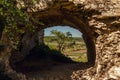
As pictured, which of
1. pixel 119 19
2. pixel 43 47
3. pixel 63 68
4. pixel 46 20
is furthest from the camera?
pixel 43 47

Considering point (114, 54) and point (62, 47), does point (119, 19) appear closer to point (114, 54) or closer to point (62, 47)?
point (114, 54)

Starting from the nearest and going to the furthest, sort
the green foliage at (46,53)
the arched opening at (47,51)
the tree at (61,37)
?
1. the arched opening at (47,51)
2. the green foliage at (46,53)
3. the tree at (61,37)

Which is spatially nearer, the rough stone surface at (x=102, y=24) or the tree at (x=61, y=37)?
the rough stone surface at (x=102, y=24)

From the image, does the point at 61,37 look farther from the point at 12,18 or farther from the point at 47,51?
the point at 12,18

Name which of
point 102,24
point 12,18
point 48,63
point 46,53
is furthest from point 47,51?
point 12,18

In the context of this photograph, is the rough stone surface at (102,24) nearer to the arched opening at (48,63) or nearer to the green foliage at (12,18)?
the green foliage at (12,18)

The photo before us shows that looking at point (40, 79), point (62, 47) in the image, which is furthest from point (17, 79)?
point (62, 47)

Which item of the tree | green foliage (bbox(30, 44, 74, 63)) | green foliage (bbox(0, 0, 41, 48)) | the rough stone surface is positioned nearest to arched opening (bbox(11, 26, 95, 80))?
green foliage (bbox(30, 44, 74, 63))

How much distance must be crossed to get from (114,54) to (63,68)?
382 inches

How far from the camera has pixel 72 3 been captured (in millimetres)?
25875

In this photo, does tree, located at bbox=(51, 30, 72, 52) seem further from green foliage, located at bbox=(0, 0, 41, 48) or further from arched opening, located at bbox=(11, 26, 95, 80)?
green foliage, located at bbox=(0, 0, 41, 48)

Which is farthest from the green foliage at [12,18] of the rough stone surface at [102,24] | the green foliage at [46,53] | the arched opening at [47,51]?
the green foliage at [46,53]

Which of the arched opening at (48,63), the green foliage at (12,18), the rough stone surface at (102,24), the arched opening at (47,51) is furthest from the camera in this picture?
the arched opening at (48,63)

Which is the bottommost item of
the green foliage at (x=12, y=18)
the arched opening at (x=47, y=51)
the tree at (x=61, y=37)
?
the tree at (x=61, y=37)
